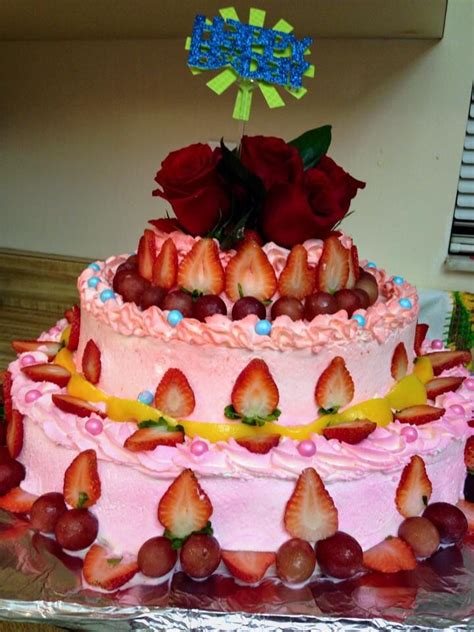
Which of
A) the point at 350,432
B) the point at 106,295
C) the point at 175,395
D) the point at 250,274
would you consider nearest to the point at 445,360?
the point at 350,432

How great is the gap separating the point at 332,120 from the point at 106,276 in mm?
1455

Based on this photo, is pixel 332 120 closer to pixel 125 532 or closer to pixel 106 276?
pixel 106 276

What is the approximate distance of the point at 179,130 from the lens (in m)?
2.87

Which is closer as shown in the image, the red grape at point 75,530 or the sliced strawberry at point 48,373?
the red grape at point 75,530

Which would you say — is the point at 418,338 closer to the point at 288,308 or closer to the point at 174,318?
the point at 288,308

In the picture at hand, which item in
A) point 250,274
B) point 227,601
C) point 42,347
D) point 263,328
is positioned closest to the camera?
point 227,601

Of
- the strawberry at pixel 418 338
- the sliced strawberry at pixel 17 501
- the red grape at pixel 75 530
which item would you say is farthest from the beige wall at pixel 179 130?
the red grape at pixel 75 530

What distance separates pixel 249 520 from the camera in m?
1.25

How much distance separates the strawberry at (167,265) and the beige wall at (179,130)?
1.52 m

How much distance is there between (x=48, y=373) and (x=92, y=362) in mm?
153

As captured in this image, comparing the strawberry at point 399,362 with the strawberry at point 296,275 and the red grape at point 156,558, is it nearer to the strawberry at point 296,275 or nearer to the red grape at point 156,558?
the strawberry at point 296,275

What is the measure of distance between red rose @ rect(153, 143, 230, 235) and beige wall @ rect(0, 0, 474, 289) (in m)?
1.42

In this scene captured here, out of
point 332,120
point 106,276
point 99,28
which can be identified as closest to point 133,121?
point 99,28

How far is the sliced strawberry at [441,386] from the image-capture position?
1554 millimetres
